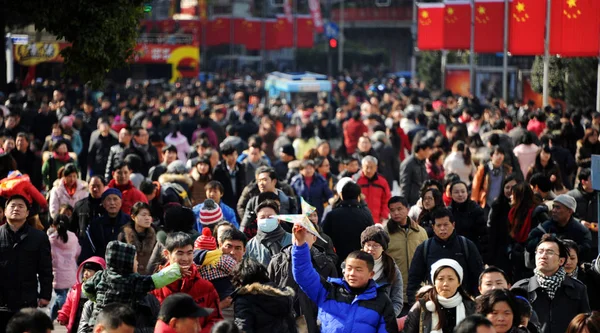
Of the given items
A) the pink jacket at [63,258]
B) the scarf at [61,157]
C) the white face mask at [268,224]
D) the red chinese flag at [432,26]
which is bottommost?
the pink jacket at [63,258]

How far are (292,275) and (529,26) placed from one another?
18.3 meters

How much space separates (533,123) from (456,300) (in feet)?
45.0

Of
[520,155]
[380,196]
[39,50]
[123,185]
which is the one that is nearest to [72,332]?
[123,185]

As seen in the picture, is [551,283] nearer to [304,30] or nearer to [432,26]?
[432,26]

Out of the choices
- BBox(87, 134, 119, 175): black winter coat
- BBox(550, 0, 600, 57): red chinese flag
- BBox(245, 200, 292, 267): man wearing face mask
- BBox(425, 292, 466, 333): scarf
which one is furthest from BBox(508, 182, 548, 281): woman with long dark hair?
BBox(550, 0, 600, 57): red chinese flag

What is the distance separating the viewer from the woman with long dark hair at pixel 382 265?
8.69 m

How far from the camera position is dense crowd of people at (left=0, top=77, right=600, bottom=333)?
736 centimetres

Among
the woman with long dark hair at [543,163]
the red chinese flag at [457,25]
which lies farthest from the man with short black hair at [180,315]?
the red chinese flag at [457,25]

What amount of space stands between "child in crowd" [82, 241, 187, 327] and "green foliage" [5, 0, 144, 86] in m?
10.8

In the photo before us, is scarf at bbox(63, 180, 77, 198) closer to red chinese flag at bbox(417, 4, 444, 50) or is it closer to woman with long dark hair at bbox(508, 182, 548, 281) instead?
woman with long dark hair at bbox(508, 182, 548, 281)

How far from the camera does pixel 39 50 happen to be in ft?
137

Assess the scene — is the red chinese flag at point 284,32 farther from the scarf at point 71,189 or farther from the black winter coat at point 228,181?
the scarf at point 71,189

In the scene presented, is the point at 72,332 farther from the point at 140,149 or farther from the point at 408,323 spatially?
the point at 140,149

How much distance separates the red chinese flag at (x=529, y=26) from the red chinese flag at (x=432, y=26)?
31.4 ft
